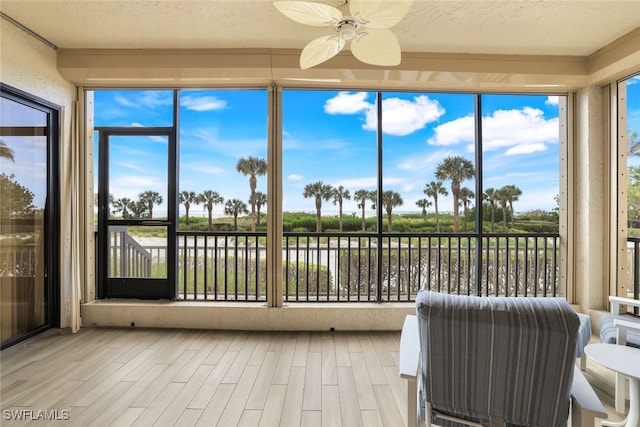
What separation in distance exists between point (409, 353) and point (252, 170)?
293 centimetres

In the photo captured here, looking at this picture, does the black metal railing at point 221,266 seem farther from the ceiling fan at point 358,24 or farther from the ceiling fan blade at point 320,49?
the ceiling fan at point 358,24

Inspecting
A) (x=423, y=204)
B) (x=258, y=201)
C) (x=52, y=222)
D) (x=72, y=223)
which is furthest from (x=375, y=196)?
(x=52, y=222)

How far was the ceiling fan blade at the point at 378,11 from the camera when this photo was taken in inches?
64.5

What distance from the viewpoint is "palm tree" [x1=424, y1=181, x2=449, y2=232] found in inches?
156

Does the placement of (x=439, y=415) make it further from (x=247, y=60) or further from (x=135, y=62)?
(x=135, y=62)

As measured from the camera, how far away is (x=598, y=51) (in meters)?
3.19

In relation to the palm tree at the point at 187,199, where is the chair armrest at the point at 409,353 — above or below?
below

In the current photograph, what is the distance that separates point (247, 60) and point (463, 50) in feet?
7.23

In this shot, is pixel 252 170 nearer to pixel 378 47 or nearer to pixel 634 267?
pixel 378 47

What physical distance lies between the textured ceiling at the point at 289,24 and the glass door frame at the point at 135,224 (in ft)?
2.96

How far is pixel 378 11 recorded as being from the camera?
5.59ft

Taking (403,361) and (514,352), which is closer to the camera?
(514,352)

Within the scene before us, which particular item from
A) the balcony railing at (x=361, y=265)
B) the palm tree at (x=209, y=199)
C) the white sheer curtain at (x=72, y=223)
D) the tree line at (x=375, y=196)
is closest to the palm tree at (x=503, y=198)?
the tree line at (x=375, y=196)

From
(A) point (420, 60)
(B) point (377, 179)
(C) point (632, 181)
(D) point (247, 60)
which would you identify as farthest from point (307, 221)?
(C) point (632, 181)
